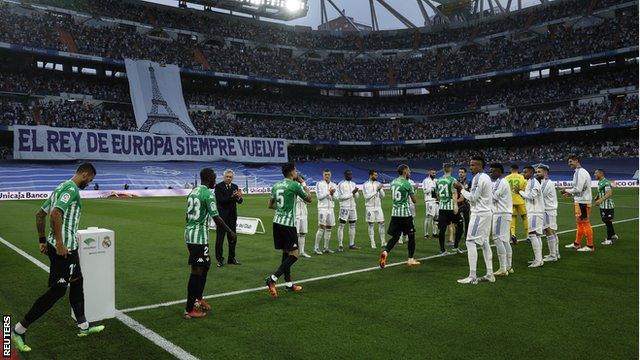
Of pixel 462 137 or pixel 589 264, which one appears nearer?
pixel 589 264

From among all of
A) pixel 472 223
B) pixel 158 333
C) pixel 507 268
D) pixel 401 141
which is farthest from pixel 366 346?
pixel 401 141

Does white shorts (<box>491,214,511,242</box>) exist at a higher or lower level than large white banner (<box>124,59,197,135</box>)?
lower

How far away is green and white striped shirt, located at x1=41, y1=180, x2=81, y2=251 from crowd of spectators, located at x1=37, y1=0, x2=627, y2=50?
58178 millimetres

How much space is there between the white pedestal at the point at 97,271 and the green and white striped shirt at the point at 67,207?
0.52 meters

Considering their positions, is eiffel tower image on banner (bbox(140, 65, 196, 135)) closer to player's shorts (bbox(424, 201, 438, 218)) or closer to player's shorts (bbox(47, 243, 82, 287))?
player's shorts (bbox(424, 201, 438, 218))

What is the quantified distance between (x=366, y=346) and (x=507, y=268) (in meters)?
5.00

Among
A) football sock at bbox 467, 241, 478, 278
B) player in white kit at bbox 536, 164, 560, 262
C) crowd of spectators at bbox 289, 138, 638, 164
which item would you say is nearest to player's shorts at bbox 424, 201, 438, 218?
player in white kit at bbox 536, 164, 560, 262

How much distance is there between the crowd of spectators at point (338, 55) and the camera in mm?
50094

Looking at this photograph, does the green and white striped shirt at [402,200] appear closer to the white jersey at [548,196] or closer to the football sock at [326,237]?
the football sock at [326,237]

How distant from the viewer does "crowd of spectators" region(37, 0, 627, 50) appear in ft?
188

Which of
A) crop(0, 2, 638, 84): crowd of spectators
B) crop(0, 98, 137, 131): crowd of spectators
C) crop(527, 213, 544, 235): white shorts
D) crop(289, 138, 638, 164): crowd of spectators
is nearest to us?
crop(527, 213, 544, 235): white shorts

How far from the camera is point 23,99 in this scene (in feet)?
157

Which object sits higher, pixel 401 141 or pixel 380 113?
pixel 380 113

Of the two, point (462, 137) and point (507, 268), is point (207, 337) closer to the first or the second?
point (507, 268)
